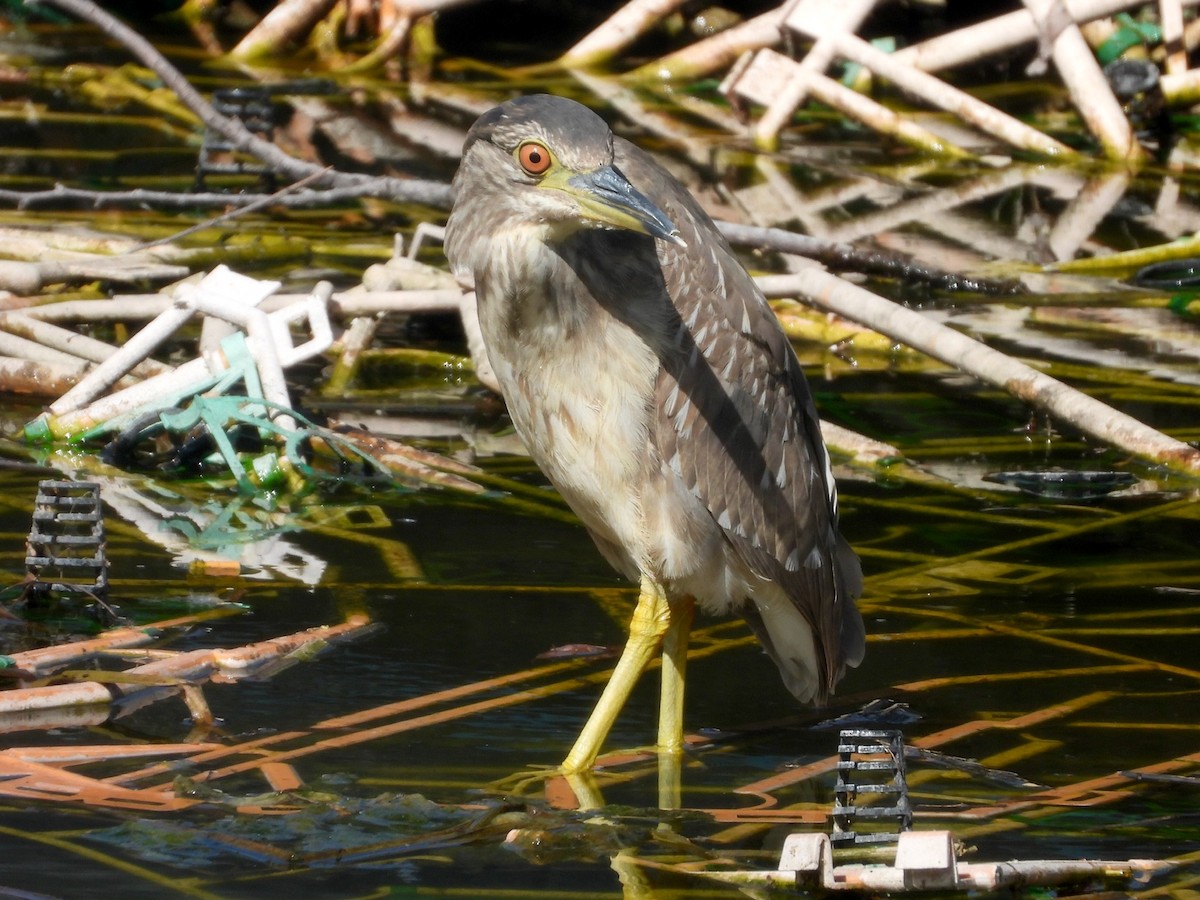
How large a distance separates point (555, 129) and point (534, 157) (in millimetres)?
77

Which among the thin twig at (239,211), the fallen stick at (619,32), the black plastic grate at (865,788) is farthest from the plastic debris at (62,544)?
the fallen stick at (619,32)

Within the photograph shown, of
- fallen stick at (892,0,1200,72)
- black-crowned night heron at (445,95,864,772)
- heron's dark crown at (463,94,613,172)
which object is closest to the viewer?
heron's dark crown at (463,94,613,172)

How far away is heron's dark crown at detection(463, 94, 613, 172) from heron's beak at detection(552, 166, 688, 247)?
0.10 feet

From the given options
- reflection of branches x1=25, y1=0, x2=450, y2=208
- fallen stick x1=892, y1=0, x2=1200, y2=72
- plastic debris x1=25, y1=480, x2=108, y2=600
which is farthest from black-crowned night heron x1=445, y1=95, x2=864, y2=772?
fallen stick x1=892, y1=0, x2=1200, y2=72

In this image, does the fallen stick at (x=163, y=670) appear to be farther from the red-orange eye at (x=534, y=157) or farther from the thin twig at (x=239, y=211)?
the thin twig at (x=239, y=211)

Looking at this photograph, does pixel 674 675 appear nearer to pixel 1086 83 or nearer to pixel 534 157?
pixel 534 157

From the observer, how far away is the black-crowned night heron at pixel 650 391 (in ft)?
13.4

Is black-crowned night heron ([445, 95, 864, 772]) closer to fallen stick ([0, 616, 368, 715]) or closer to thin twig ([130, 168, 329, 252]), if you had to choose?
fallen stick ([0, 616, 368, 715])

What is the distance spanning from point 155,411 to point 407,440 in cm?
96

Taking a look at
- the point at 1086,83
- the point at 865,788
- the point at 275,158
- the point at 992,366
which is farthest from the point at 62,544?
the point at 1086,83

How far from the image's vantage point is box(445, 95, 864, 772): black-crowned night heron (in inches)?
160

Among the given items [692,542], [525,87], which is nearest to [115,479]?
[692,542]

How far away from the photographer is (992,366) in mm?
6703

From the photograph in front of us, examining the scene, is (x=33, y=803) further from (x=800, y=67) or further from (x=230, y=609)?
(x=800, y=67)
